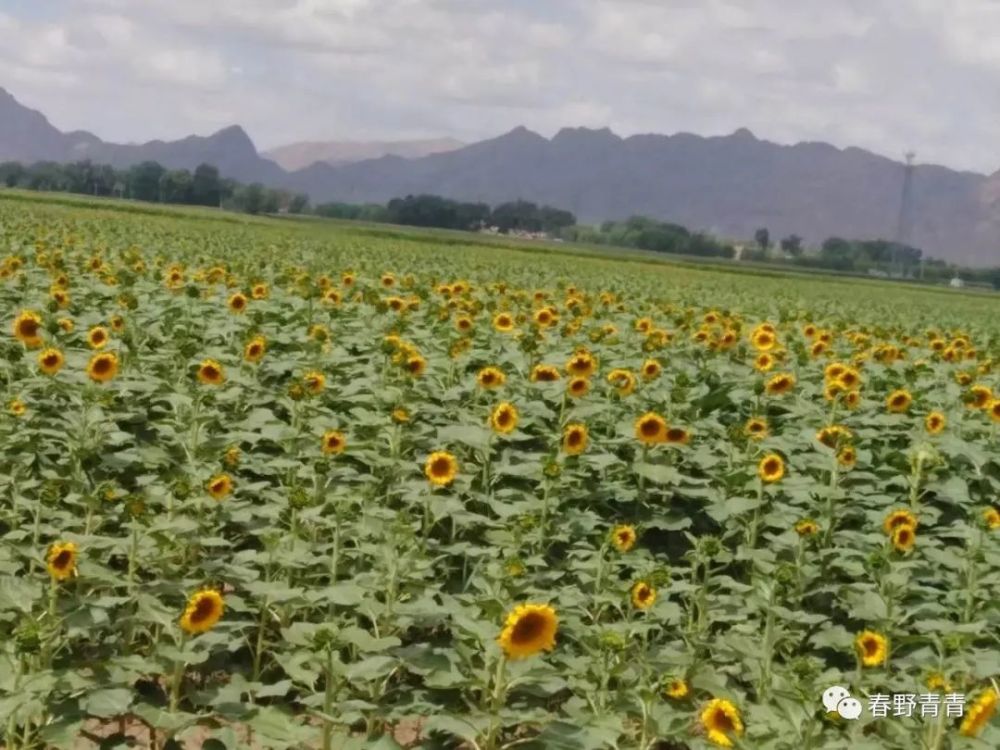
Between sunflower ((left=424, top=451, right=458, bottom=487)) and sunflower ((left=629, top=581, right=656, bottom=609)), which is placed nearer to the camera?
sunflower ((left=629, top=581, right=656, bottom=609))

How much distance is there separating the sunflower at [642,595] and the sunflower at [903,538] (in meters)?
1.34

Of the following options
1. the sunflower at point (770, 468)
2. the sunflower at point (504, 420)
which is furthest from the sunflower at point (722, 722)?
the sunflower at point (504, 420)

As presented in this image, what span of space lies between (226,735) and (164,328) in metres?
4.76

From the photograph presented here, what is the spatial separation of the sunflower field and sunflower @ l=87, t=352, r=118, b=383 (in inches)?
0.4

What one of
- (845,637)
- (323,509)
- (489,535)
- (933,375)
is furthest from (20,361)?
(933,375)

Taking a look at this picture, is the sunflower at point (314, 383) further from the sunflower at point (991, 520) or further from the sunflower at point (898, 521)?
the sunflower at point (991, 520)

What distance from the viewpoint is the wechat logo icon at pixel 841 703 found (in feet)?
11.1

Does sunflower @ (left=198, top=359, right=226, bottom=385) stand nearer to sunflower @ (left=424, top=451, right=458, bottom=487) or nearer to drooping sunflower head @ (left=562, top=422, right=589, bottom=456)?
sunflower @ (left=424, top=451, right=458, bottom=487)

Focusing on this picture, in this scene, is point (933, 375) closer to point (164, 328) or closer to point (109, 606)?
point (164, 328)

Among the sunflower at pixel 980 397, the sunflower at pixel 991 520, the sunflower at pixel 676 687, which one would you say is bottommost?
the sunflower at pixel 676 687

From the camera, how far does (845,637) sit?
15.1 ft

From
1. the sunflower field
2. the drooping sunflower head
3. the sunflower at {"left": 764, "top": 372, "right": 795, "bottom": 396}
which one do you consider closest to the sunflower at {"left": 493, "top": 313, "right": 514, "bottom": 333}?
the sunflower field

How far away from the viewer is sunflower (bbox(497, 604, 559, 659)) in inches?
132

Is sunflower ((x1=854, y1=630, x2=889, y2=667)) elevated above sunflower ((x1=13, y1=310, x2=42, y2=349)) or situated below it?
below
